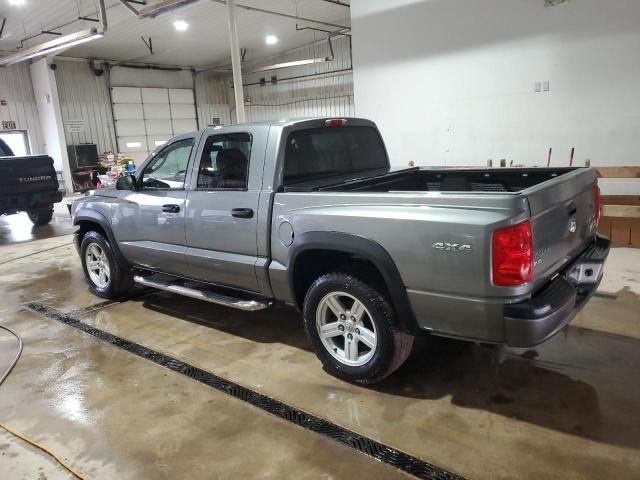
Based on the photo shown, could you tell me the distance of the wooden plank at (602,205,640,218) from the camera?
18.0 feet

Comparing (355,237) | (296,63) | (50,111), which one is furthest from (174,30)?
(355,237)

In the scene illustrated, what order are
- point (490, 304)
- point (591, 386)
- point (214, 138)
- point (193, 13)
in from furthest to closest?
point (193, 13) < point (214, 138) < point (591, 386) < point (490, 304)

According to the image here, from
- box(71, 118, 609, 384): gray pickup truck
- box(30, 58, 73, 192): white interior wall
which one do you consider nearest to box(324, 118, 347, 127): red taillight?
box(71, 118, 609, 384): gray pickup truck

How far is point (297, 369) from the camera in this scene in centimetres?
336

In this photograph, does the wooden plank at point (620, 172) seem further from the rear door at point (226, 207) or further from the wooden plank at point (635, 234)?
the rear door at point (226, 207)

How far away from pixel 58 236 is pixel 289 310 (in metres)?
6.77

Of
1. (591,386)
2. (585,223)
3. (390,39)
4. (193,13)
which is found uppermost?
(193,13)

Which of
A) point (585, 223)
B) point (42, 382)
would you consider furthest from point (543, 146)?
point (42, 382)

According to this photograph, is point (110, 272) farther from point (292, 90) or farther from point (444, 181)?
point (292, 90)

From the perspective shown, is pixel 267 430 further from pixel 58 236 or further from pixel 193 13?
pixel 193 13

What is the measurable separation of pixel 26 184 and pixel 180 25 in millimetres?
7800

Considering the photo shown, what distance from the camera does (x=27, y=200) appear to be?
9461 millimetres

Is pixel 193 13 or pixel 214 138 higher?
pixel 193 13

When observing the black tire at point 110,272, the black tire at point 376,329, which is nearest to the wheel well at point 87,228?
the black tire at point 110,272
